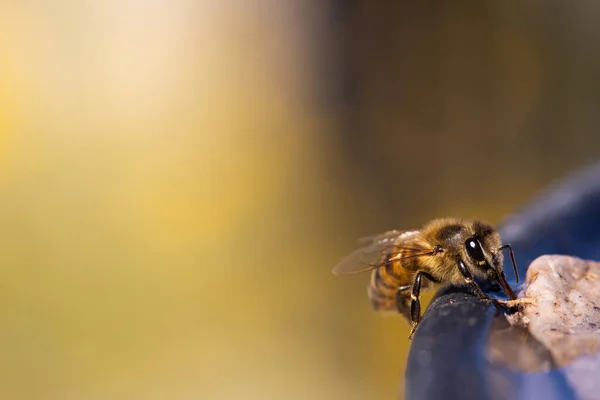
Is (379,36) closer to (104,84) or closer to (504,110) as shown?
(504,110)

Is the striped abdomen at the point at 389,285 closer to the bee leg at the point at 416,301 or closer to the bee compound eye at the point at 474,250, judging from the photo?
the bee leg at the point at 416,301

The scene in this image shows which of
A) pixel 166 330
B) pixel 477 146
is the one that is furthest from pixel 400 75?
pixel 166 330

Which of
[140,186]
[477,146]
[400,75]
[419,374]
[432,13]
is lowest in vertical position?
[419,374]

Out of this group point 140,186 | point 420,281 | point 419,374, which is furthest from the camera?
point 140,186

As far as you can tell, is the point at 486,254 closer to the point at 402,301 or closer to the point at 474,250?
the point at 474,250

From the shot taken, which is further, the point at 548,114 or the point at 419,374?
A: the point at 548,114

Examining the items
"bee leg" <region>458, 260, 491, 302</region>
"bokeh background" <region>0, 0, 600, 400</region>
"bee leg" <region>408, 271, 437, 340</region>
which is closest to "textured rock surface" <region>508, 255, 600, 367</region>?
"bee leg" <region>458, 260, 491, 302</region>

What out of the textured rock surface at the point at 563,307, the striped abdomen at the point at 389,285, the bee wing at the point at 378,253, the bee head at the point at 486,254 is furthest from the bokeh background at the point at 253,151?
A: the textured rock surface at the point at 563,307

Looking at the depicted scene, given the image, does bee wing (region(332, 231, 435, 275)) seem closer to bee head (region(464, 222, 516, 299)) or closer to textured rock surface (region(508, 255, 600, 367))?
bee head (region(464, 222, 516, 299))
